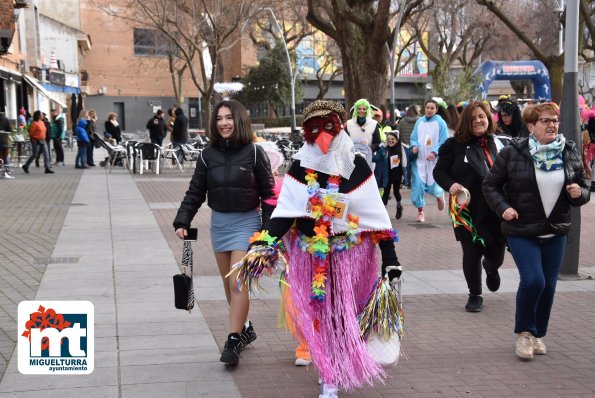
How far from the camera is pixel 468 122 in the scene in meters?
6.55

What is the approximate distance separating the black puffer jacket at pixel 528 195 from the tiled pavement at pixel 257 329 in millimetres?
906

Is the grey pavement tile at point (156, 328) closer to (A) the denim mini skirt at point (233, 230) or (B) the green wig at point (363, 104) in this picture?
(A) the denim mini skirt at point (233, 230)

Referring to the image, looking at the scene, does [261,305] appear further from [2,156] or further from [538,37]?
[538,37]

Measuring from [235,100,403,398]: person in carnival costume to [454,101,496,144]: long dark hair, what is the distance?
92.4 inches

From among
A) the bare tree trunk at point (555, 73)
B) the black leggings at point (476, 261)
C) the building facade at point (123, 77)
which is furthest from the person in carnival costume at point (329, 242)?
the building facade at point (123, 77)

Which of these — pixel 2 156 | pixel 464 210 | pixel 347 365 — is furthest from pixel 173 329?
pixel 2 156

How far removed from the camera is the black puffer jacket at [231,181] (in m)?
5.14

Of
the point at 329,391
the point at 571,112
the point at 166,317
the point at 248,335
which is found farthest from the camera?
the point at 571,112

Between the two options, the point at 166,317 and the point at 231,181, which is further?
the point at 166,317

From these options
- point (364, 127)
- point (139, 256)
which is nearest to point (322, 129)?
point (139, 256)

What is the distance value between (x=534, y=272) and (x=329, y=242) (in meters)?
1.62

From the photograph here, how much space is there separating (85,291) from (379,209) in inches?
144

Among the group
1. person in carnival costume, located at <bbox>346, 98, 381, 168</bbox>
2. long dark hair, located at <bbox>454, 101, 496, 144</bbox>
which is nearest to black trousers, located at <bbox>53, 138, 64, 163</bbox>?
person in carnival costume, located at <bbox>346, 98, 381, 168</bbox>

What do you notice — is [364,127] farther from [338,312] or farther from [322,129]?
[338,312]
